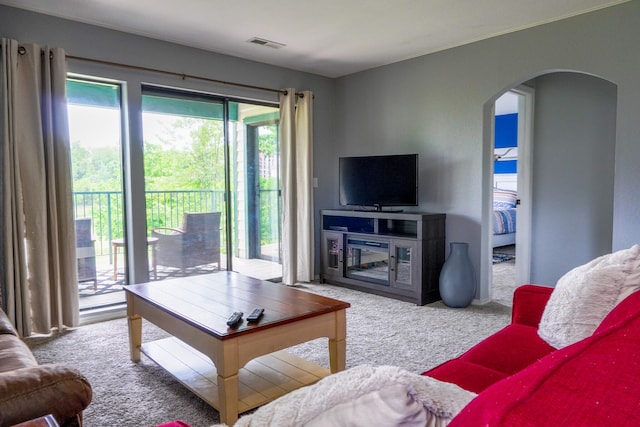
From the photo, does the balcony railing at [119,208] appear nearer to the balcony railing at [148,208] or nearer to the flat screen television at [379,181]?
the balcony railing at [148,208]

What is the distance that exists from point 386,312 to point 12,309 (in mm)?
2847

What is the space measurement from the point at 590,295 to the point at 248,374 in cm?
162

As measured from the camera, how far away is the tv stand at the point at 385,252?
402cm

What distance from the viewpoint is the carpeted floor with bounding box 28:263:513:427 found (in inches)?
85.2

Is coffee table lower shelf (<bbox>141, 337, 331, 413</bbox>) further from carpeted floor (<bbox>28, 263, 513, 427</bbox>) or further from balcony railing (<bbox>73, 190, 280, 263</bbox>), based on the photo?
balcony railing (<bbox>73, 190, 280, 263</bbox>)

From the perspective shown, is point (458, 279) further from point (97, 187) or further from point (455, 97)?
point (97, 187)

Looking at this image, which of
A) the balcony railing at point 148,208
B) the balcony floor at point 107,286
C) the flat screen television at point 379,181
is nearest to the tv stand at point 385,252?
the flat screen television at point 379,181

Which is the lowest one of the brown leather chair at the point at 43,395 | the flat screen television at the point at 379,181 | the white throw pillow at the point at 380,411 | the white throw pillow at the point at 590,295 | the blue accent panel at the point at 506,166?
the brown leather chair at the point at 43,395

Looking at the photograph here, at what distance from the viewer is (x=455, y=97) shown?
4.12 m

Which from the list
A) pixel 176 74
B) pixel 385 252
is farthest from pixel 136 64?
pixel 385 252

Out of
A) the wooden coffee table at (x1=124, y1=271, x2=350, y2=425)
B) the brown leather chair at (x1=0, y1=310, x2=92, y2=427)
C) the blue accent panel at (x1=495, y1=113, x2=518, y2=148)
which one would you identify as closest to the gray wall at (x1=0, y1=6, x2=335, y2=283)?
the wooden coffee table at (x1=124, y1=271, x2=350, y2=425)

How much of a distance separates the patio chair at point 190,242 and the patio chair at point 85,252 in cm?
54

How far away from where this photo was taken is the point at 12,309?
3.12 m

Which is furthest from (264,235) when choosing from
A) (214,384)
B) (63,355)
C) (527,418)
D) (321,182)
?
(527,418)
